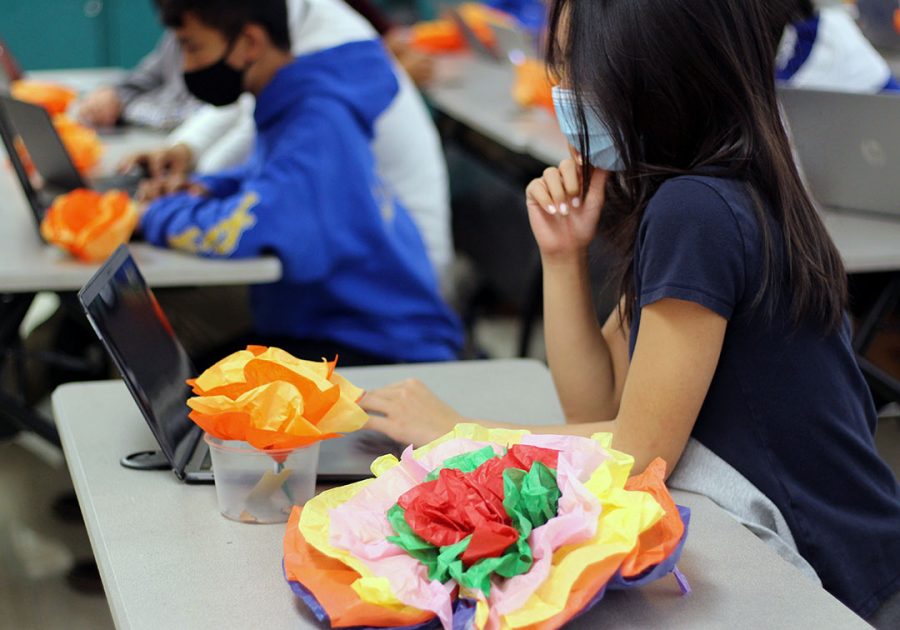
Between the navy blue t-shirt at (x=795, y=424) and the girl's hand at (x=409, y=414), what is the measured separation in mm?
251

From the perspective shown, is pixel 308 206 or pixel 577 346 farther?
pixel 308 206

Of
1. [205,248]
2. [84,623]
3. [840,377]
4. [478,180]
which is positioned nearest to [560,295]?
[840,377]

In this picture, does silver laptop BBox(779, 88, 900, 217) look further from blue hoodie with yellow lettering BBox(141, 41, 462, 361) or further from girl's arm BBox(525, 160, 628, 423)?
girl's arm BBox(525, 160, 628, 423)

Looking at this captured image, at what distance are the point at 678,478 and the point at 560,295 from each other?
11.2 inches

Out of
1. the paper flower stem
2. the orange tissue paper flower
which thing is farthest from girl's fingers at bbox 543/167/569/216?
the orange tissue paper flower

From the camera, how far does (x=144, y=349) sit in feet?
4.07

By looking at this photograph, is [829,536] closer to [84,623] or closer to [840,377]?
[840,377]

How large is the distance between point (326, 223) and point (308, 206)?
5 centimetres

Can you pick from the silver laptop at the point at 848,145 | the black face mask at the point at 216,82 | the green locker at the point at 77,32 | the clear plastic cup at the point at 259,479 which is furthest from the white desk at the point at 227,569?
the green locker at the point at 77,32

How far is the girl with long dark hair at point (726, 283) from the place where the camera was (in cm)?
113

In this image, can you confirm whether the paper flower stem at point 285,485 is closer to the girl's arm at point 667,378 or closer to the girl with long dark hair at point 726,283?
the girl with long dark hair at point 726,283

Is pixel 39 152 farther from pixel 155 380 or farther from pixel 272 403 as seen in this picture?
pixel 272 403

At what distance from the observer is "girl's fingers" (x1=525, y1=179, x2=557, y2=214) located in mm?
1350

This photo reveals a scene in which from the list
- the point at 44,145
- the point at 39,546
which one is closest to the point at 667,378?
the point at 44,145
